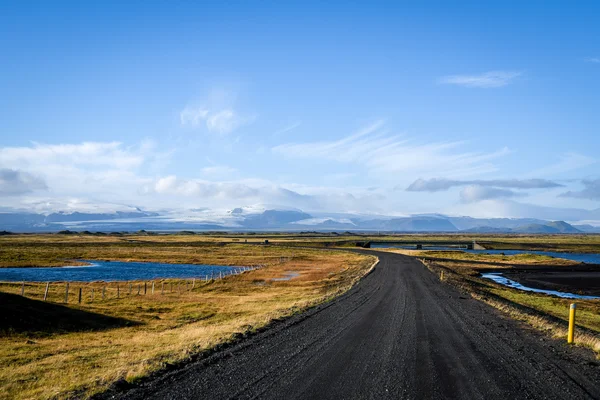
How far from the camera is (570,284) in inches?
2298

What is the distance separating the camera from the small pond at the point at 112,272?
60.8 metres

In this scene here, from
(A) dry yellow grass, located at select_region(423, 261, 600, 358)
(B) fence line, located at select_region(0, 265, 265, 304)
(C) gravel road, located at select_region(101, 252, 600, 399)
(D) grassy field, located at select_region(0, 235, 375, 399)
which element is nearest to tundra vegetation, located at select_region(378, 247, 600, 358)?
(A) dry yellow grass, located at select_region(423, 261, 600, 358)

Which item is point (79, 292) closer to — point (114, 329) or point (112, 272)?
point (114, 329)

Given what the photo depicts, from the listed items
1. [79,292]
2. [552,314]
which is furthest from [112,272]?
[552,314]

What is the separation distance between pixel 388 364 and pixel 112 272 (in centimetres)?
Result: 6454

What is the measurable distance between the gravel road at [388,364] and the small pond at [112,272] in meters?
44.6

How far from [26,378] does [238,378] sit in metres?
7.65

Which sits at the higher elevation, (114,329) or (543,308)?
(543,308)

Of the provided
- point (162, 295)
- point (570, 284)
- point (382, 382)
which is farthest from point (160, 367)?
point (570, 284)

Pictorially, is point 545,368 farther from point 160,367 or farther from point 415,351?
point 160,367

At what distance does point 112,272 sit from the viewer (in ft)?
230

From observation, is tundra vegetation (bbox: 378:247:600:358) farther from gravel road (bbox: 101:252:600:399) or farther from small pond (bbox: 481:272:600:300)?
small pond (bbox: 481:272:600:300)

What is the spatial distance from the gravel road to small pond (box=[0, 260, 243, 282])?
44.6 meters

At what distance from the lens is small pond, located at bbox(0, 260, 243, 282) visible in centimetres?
6081
